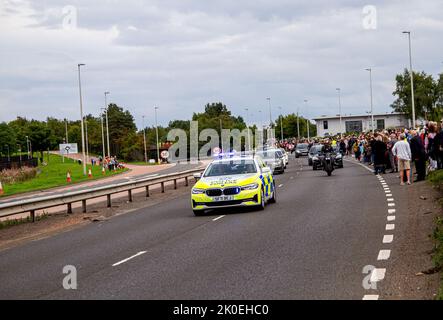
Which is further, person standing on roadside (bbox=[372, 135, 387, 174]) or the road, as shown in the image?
person standing on roadside (bbox=[372, 135, 387, 174])

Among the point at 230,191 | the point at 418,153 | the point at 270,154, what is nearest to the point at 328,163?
the point at 270,154

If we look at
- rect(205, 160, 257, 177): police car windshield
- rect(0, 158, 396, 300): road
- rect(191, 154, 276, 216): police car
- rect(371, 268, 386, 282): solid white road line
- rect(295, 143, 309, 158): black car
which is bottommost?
rect(295, 143, 309, 158): black car

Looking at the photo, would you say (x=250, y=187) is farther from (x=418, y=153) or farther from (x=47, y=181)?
(x=47, y=181)

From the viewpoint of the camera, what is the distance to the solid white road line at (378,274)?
911 centimetres

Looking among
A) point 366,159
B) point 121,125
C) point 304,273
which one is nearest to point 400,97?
point 121,125

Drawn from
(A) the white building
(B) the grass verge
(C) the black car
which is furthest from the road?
(A) the white building

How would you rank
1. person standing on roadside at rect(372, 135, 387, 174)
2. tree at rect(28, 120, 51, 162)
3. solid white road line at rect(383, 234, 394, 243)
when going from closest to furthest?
1. solid white road line at rect(383, 234, 394, 243)
2. person standing on roadside at rect(372, 135, 387, 174)
3. tree at rect(28, 120, 51, 162)

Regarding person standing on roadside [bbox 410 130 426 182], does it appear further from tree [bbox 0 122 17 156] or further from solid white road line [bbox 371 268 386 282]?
tree [bbox 0 122 17 156]

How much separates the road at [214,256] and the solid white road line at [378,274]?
18cm

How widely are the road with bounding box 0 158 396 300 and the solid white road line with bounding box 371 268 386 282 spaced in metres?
0.18

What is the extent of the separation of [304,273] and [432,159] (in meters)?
19.7

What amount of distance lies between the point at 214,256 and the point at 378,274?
305cm

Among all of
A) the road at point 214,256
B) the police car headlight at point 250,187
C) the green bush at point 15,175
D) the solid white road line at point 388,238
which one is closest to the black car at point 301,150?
the green bush at point 15,175

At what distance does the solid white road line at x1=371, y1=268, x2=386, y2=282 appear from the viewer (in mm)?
9109
